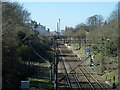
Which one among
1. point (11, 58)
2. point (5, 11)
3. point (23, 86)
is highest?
point (5, 11)

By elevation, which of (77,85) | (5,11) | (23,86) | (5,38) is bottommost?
(77,85)

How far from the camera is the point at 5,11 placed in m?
8.90

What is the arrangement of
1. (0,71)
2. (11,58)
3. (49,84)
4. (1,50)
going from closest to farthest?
(0,71)
(1,50)
(11,58)
(49,84)

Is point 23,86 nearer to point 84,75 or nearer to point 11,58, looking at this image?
point 11,58

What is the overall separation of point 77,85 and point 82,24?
116 ft

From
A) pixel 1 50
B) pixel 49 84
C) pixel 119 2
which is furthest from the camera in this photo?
pixel 119 2

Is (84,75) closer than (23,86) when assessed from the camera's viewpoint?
No

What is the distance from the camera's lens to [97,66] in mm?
14320

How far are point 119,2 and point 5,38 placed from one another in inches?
313

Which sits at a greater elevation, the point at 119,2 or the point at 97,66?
the point at 119,2

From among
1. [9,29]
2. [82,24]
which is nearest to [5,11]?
[9,29]

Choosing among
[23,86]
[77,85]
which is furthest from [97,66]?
[23,86]

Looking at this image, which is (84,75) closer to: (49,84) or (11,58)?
(49,84)

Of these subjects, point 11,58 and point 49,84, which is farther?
point 49,84
